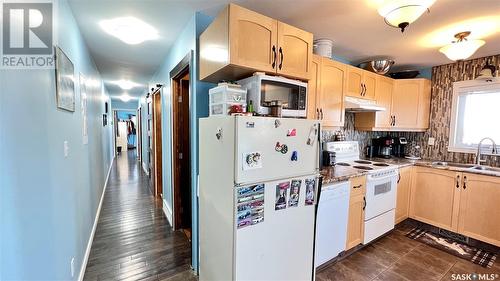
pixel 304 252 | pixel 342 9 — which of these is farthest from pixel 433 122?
pixel 304 252

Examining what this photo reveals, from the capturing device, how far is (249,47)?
1552 mm

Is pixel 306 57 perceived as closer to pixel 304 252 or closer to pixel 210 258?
pixel 304 252

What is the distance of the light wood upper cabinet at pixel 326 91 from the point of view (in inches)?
95.7

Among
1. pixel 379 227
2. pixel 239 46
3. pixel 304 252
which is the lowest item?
pixel 379 227

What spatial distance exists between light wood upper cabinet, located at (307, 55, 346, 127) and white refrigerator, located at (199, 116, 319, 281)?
2.83ft

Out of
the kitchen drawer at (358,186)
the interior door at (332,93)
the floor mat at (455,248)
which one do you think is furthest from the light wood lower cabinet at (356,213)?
the floor mat at (455,248)

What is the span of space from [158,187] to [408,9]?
4.39 meters

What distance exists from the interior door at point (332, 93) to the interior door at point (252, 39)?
3.52 ft

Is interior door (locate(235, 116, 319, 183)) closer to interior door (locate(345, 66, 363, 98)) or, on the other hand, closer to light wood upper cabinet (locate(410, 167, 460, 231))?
interior door (locate(345, 66, 363, 98))

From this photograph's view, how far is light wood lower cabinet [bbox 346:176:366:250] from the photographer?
2318 millimetres

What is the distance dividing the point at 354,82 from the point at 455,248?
93.4 inches

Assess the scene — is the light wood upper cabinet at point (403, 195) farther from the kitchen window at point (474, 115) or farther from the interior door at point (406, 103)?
the kitchen window at point (474, 115)

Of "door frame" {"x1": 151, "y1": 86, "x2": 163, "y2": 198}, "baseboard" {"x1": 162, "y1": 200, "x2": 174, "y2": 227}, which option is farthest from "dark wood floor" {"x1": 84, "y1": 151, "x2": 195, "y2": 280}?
"door frame" {"x1": 151, "y1": 86, "x2": 163, "y2": 198}

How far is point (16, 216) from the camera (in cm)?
100
